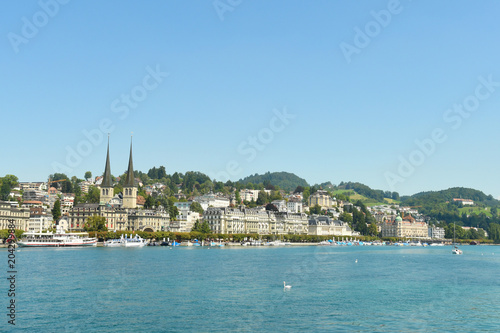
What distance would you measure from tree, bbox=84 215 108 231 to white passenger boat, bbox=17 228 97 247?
8630 mm

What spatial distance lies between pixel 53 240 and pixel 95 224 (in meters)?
18.3

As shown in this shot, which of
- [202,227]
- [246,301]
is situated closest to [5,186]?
[202,227]

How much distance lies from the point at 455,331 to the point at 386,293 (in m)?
12.3

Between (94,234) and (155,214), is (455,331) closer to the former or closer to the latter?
(94,234)

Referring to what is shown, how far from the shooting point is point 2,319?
1174 inches

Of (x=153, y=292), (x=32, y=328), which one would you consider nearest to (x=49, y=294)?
(x=153, y=292)

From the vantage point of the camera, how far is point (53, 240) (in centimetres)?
11188

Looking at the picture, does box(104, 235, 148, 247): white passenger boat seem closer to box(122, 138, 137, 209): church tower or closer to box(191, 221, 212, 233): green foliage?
box(191, 221, 212, 233): green foliage

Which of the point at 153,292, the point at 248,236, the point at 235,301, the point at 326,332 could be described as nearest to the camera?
the point at 326,332

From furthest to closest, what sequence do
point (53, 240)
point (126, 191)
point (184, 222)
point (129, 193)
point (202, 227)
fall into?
point (184, 222), point (126, 191), point (129, 193), point (202, 227), point (53, 240)

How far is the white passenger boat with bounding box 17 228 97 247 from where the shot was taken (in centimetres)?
10796

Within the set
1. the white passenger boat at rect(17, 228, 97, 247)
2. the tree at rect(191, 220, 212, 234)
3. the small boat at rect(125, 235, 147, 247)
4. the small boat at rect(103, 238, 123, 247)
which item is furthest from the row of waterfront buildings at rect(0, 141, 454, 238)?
the small boat at rect(125, 235, 147, 247)

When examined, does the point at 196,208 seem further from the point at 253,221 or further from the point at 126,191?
the point at 126,191

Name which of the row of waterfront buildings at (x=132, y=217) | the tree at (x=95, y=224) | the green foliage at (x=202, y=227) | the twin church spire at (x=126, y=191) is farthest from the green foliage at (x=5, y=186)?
the green foliage at (x=202, y=227)
